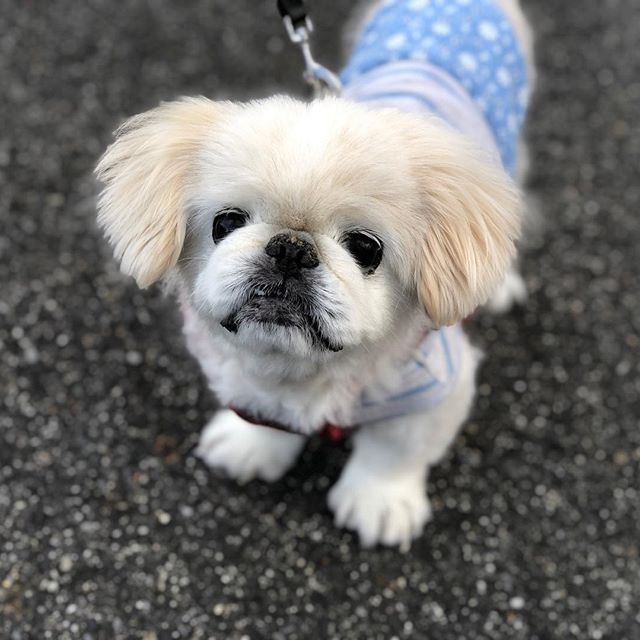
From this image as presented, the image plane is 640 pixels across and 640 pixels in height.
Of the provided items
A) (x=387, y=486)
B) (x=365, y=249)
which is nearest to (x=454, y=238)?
(x=365, y=249)

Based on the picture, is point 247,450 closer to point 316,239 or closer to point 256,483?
point 256,483

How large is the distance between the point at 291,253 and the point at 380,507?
2.37ft

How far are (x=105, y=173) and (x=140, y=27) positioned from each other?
1.48 m

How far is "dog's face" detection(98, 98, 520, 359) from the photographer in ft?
3.22

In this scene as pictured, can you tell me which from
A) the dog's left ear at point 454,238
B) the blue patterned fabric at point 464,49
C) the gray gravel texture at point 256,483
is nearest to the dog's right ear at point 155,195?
the dog's left ear at point 454,238

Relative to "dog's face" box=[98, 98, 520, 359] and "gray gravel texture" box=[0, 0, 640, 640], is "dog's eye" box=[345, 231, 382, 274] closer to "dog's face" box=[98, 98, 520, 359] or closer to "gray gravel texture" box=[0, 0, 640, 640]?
"dog's face" box=[98, 98, 520, 359]

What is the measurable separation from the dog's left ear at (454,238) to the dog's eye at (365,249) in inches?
2.4

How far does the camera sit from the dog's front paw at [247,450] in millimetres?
1568

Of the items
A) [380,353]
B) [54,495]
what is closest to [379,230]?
[380,353]

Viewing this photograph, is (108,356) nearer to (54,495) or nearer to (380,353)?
(54,495)

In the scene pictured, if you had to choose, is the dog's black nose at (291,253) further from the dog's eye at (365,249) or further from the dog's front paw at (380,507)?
the dog's front paw at (380,507)

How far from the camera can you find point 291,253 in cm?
98

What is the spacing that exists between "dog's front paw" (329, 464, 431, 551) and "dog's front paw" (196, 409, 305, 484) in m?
0.13

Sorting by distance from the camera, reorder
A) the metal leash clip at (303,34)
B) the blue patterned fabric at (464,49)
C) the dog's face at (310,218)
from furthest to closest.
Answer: the blue patterned fabric at (464,49), the metal leash clip at (303,34), the dog's face at (310,218)
